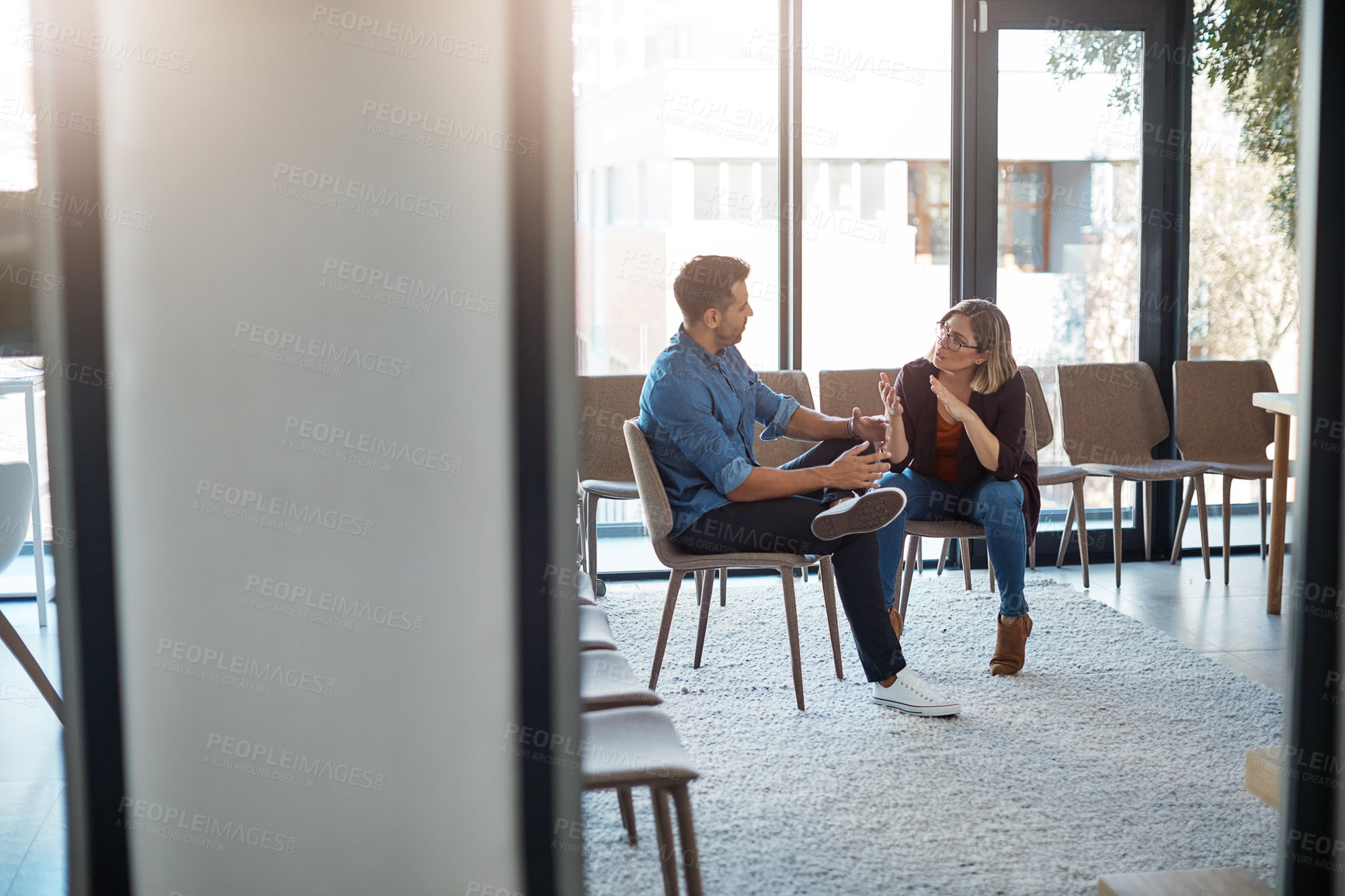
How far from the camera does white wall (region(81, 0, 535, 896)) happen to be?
1157 millimetres

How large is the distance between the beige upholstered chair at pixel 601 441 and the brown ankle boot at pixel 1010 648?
4.19 ft

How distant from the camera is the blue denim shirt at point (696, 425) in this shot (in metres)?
2.88

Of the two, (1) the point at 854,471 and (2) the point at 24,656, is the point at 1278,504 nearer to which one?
(1) the point at 854,471

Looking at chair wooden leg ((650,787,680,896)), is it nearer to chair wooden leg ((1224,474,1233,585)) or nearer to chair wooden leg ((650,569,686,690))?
chair wooden leg ((650,569,686,690))

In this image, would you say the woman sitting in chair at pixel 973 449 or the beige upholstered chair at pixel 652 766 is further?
the woman sitting in chair at pixel 973 449

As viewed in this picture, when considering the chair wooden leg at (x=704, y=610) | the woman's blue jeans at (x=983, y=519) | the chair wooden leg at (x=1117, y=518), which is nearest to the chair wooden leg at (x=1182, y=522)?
the chair wooden leg at (x=1117, y=518)

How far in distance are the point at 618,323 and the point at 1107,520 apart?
2.18m

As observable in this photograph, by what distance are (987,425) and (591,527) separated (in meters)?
1.33

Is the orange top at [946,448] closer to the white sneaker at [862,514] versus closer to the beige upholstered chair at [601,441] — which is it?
the white sneaker at [862,514]

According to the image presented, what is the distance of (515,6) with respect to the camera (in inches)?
43.4

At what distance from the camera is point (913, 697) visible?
2928 millimetres

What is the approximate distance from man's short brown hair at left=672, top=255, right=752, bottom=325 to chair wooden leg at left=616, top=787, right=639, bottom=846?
1269 millimetres

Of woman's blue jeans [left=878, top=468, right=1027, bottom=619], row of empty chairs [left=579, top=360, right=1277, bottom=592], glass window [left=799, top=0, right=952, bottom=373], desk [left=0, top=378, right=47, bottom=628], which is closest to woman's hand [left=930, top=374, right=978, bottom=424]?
woman's blue jeans [left=878, top=468, right=1027, bottom=619]

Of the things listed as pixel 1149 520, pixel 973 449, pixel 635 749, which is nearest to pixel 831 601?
pixel 973 449
